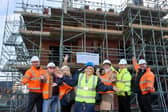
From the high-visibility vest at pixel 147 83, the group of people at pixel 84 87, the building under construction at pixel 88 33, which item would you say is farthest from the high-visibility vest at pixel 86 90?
the building under construction at pixel 88 33

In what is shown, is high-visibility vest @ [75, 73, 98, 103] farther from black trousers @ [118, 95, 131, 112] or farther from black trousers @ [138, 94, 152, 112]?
black trousers @ [138, 94, 152, 112]

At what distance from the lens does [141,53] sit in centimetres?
1216

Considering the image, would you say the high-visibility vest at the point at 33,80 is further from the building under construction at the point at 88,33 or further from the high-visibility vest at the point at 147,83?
the building under construction at the point at 88,33

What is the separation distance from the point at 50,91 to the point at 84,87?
4.57 feet

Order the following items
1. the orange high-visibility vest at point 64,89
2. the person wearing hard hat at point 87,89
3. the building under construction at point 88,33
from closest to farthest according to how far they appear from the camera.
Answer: the person wearing hard hat at point 87,89, the orange high-visibility vest at point 64,89, the building under construction at point 88,33

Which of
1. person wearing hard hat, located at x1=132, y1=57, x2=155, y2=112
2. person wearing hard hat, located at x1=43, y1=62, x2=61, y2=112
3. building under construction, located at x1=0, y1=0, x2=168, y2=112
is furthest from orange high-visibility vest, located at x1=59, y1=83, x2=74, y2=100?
building under construction, located at x1=0, y1=0, x2=168, y2=112

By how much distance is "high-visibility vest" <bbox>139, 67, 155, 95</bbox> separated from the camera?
5422 millimetres

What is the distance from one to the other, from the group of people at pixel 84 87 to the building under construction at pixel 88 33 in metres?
6.28

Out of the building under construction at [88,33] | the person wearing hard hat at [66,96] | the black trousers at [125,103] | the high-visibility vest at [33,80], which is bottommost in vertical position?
the black trousers at [125,103]

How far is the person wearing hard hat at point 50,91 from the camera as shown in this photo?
17.2 ft

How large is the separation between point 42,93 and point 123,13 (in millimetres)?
9504

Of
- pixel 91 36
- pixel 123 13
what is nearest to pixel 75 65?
pixel 91 36

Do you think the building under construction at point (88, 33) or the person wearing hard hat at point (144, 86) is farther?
the building under construction at point (88, 33)

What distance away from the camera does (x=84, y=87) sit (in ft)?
13.7
